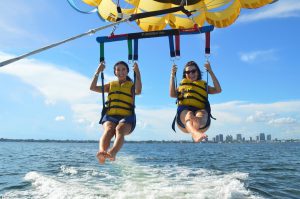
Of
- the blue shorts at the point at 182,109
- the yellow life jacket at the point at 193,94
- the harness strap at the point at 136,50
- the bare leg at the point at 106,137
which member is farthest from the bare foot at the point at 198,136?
the harness strap at the point at 136,50

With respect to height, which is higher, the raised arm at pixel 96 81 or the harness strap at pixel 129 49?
the harness strap at pixel 129 49

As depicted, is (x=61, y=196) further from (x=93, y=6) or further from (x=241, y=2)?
(x=241, y=2)

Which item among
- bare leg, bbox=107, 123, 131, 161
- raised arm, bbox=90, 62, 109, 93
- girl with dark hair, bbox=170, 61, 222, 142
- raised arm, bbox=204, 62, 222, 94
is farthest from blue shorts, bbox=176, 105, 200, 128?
raised arm, bbox=90, 62, 109, 93

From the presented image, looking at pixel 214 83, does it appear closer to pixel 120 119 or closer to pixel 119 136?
pixel 120 119

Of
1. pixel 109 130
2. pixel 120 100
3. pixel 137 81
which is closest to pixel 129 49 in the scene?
pixel 137 81

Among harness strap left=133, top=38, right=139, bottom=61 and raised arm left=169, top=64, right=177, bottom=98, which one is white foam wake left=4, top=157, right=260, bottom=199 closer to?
raised arm left=169, top=64, right=177, bottom=98

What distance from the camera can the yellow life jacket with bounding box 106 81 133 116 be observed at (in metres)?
7.05

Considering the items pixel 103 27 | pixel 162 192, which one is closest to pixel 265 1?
pixel 103 27

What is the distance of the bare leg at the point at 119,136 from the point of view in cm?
619

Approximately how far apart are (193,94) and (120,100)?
142cm

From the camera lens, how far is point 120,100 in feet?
23.4

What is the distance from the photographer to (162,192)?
15.7 meters

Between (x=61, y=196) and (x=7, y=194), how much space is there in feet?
9.24

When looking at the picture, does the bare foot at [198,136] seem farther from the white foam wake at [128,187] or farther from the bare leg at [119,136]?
the white foam wake at [128,187]
